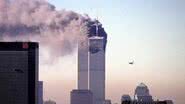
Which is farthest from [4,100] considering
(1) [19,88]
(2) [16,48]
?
(2) [16,48]

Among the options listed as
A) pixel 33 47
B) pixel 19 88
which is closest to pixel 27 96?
pixel 19 88

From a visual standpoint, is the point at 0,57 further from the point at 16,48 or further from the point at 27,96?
the point at 27,96

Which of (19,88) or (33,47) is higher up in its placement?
(33,47)

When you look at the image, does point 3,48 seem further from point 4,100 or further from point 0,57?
point 4,100

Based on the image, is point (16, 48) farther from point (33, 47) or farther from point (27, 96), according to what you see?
point (27, 96)

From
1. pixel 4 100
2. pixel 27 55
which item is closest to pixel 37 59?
pixel 27 55
